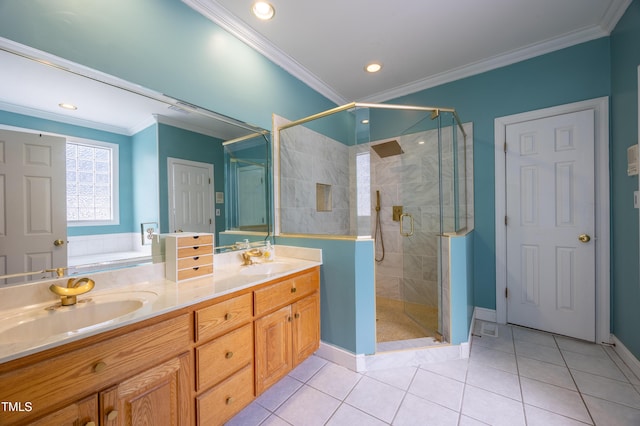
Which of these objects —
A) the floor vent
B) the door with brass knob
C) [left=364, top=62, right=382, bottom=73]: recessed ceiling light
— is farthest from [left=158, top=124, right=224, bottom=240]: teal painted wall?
the door with brass knob

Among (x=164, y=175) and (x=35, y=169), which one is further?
(x=164, y=175)

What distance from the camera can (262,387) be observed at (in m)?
1.39

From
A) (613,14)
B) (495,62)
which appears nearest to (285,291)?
(495,62)

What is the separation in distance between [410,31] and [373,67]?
53cm

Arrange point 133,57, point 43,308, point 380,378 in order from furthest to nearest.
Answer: point 380,378 < point 133,57 < point 43,308

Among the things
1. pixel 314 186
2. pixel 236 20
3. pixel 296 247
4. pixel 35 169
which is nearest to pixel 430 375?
pixel 296 247

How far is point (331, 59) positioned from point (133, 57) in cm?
166

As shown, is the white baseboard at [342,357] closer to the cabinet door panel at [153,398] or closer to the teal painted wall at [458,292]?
the teal painted wall at [458,292]

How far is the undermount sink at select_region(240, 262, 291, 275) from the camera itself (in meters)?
1.81

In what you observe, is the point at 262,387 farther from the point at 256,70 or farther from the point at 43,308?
the point at 256,70

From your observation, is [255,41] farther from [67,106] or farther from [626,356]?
[626,356]

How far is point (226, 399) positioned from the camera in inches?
47.4

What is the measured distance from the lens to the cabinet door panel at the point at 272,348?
1384 millimetres

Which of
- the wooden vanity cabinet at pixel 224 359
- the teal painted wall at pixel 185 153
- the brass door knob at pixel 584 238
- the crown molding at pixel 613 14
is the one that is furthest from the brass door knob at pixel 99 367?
the crown molding at pixel 613 14
